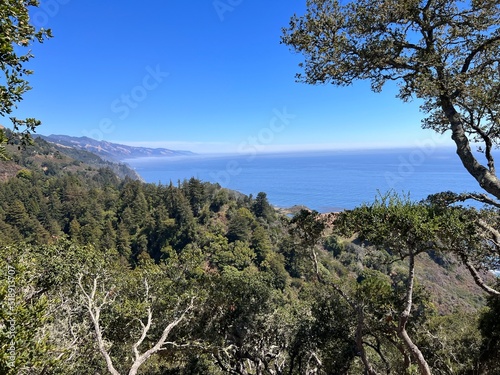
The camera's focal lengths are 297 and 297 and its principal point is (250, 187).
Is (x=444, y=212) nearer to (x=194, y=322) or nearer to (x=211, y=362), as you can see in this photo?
(x=194, y=322)

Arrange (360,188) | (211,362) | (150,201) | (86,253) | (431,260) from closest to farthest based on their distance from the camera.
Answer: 1. (86,253)
2. (211,362)
3. (431,260)
4. (150,201)
5. (360,188)

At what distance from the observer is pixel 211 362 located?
39.8 ft

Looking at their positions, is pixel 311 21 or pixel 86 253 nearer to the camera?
pixel 311 21

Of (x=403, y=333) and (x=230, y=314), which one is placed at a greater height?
(x=403, y=333)

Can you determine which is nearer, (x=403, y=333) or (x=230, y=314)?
(x=403, y=333)

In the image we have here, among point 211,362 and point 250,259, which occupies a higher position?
point 211,362

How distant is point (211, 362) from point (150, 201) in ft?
236

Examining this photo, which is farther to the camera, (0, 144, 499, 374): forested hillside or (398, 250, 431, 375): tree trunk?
(398, 250, 431, 375): tree trunk

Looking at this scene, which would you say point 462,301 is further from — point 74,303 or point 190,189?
point 74,303

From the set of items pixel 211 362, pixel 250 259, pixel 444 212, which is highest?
pixel 444 212

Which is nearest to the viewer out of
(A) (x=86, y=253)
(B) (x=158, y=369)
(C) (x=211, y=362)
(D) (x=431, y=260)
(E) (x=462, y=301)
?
(A) (x=86, y=253)

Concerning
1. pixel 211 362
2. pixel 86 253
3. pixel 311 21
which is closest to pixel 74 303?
pixel 86 253

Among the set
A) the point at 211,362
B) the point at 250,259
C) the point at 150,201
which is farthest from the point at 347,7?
the point at 150,201

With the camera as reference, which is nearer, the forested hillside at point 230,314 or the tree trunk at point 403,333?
the forested hillside at point 230,314
